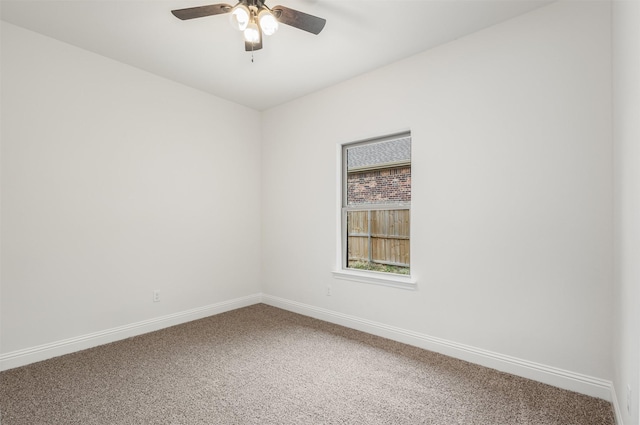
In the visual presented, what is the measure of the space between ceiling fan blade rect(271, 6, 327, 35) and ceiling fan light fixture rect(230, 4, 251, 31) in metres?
0.17

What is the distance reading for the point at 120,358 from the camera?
2.58 m

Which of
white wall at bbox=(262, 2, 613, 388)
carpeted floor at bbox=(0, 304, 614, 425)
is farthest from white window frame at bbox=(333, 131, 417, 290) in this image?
carpeted floor at bbox=(0, 304, 614, 425)

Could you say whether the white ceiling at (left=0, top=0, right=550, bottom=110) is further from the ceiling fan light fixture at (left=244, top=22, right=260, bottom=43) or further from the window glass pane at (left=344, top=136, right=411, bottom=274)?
the window glass pane at (left=344, top=136, right=411, bottom=274)

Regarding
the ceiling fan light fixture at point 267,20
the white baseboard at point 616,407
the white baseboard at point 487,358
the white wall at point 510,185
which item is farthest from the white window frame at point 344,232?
the ceiling fan light fixture at point 267,20

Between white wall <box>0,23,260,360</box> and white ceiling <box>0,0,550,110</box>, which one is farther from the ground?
white ceiling <box>0,0,550,110</box>

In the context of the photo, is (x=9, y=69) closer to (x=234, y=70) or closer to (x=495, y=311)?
(x=234, y=70)

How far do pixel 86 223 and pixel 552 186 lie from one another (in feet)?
12.4

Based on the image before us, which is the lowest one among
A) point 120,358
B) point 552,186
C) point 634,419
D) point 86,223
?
point 120,358

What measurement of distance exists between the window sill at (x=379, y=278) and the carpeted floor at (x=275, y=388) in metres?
0.54

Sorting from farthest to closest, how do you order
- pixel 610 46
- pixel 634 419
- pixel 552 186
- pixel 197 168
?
1. pixel 197 168
2. pixel 552 186
3. pixel 610 46
4. pixel 634 419

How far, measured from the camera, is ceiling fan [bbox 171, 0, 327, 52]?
1.87 metres

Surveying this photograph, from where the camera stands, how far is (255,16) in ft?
6.56

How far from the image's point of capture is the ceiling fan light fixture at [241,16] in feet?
6.10

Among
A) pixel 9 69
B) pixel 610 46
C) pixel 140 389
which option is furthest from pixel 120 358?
pixel 610 46
